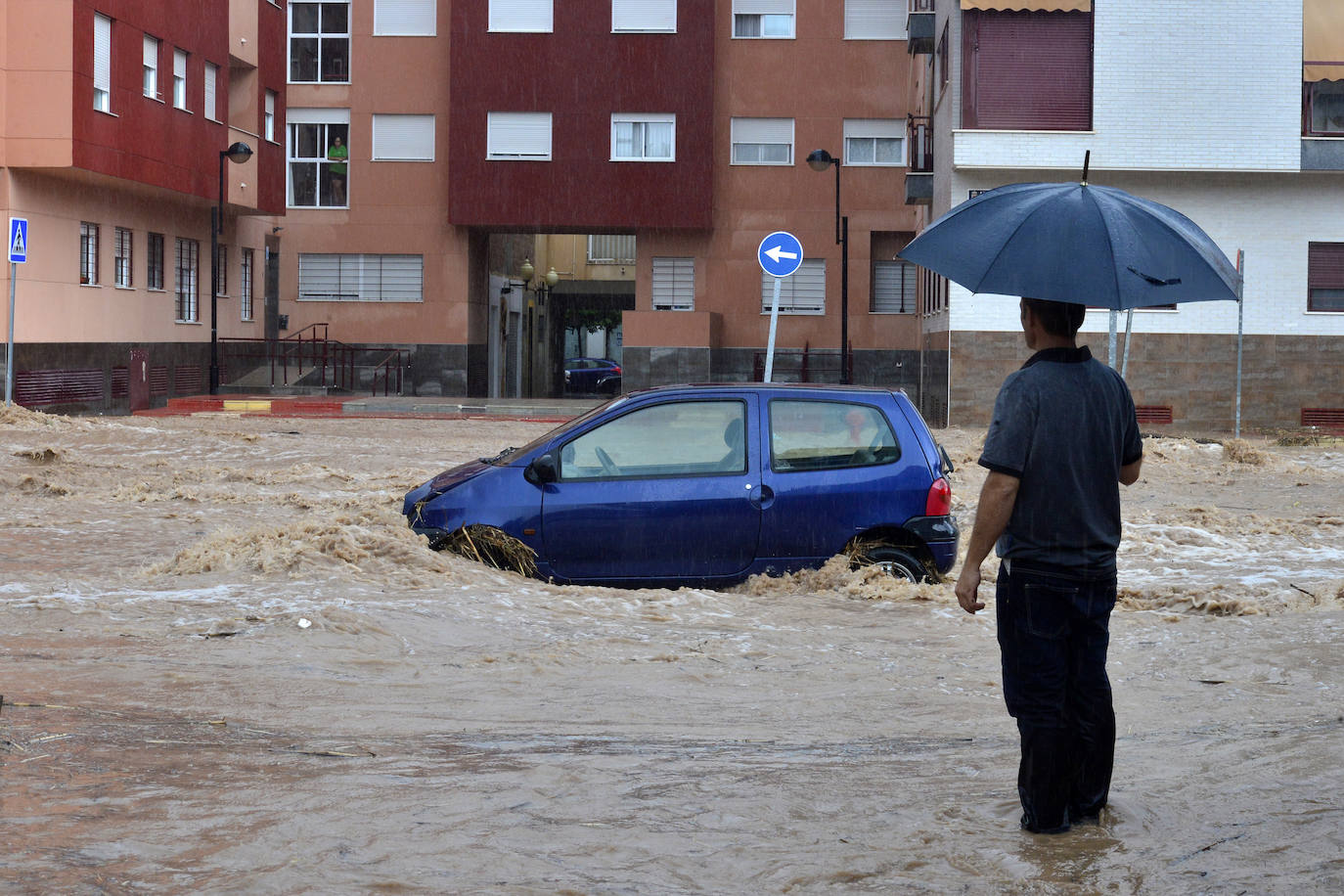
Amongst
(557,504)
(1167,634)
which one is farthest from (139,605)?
(1167,634)

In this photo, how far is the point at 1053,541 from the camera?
15.6 ft

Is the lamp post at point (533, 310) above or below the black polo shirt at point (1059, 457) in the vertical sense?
above

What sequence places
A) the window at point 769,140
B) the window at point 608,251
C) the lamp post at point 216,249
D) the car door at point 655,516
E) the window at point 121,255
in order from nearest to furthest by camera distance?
the car door at point 655,516
the window at point 121,255
the lamp post at point 216,249
the window at point 769,140
the window at point 608,251

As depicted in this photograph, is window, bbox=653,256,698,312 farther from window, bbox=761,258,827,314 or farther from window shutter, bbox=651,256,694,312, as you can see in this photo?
window, bbox=761,258,827,314

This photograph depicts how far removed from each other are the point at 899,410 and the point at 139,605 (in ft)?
15.0

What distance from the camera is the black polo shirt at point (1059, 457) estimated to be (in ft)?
15.5

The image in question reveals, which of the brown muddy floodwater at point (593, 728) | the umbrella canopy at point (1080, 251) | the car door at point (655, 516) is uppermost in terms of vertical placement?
the umbrella canopy at point (1080, 251)

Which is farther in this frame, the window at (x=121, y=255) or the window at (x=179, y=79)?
the window at (x=179, y=79)

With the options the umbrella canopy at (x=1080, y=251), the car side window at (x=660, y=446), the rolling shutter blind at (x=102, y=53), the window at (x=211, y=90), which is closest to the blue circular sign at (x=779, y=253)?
the car side window at (x=660, y=446)

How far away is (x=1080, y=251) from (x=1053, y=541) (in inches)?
36.7

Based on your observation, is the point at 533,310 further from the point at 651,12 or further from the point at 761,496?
the point at 761,496

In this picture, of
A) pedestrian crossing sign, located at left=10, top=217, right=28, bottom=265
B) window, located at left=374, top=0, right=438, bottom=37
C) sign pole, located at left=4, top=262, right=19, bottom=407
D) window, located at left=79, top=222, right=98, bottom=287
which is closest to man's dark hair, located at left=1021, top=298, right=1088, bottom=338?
sign pole, located at left=4, top=262, right=19, bottom=407

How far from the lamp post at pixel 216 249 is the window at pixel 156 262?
104 cm

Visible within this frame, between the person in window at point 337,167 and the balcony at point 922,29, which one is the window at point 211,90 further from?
the balcony at point 922,29
